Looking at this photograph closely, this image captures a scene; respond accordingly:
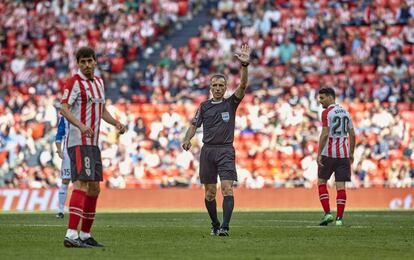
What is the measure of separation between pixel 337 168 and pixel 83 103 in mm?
7767

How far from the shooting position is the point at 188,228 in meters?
17.7

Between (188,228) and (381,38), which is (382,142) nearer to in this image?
(381,38)

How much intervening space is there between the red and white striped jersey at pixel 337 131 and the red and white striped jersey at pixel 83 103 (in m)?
7.25

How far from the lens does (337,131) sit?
19.7m

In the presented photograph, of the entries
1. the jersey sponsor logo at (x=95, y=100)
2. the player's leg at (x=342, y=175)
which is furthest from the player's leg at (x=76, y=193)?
the player's leg at (x=342, y=175)

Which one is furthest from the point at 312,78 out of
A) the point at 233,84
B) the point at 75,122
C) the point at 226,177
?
the point at 75,122

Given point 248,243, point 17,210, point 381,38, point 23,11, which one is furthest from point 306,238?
point 23,11

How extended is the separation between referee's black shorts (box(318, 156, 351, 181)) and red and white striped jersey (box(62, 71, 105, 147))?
7496 millimetres

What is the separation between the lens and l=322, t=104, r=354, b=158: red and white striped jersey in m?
19.6

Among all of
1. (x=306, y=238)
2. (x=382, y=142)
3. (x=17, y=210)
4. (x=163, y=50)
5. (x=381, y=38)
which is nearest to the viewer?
(x=306, y=238)

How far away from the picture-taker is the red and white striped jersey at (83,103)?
42.5 ft

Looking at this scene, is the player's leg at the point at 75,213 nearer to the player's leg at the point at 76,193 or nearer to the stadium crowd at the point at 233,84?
the player's leg at the point at 76,193

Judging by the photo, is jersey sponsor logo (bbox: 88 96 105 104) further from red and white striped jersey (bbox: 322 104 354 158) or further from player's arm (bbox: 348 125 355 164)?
player's arm (bbox: 348 125 355 164)

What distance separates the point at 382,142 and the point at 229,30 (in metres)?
7.89
